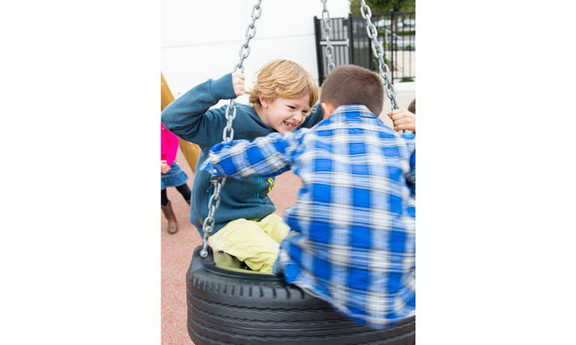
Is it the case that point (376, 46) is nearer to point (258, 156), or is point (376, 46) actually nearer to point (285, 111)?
point (285, 111)

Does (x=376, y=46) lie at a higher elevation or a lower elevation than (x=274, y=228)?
higher

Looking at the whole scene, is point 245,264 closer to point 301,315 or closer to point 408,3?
point 301,315

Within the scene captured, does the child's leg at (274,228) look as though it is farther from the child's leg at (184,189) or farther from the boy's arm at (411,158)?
the child's leg at (184,189)

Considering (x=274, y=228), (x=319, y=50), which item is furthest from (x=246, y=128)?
(x=319, y=50)

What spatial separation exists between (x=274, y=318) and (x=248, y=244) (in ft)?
1.54

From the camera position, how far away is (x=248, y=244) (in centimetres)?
211

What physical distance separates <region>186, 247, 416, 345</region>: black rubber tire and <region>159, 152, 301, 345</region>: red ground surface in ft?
4.62

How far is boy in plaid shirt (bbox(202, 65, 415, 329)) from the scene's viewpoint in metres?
1.59

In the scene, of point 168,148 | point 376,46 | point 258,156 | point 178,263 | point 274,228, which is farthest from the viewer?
point 168,148

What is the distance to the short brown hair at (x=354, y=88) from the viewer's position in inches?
68.4

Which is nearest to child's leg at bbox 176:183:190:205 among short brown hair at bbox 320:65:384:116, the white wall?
short brown hair at bbox 320:65:384:116

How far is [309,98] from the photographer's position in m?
2.24

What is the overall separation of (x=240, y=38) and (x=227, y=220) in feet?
22.7

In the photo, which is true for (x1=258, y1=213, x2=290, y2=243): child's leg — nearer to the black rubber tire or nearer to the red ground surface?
the black rubber tire
